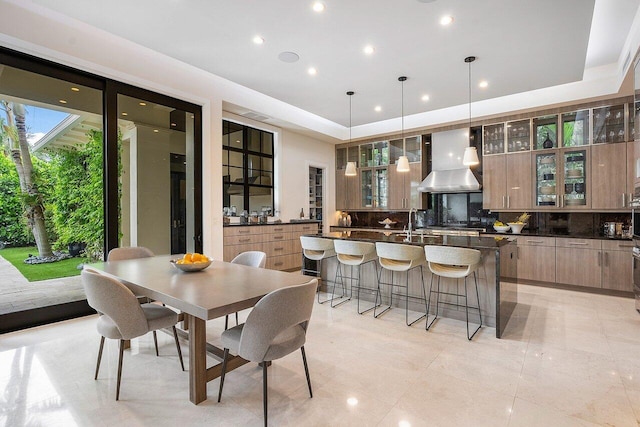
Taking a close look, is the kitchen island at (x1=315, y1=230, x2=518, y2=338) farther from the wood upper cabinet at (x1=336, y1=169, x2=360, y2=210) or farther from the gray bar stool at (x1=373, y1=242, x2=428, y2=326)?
the wood upper cabinet at (x1=336, y1=169, x2=360, y2=210)

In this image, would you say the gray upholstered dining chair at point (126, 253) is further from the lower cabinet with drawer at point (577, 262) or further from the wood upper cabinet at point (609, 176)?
the wood upper cabinet at point (609, 176)

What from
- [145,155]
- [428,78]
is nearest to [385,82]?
[428,78]

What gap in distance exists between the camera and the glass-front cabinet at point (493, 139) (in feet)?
18.8

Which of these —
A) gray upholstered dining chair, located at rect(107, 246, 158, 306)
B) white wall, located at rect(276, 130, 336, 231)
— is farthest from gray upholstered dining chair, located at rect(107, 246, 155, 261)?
white wall, located at rect(276, 130, 336, 231)

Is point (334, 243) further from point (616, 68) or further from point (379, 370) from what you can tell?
point (616, 68)

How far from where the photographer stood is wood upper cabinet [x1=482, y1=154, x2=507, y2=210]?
5668 millimetres

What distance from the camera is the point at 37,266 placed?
3479 millimetres

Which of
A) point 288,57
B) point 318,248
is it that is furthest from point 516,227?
point 288,57

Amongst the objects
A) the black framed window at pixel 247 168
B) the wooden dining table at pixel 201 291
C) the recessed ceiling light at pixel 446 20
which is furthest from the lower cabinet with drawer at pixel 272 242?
the recessed ceiling light at pixel 446 20

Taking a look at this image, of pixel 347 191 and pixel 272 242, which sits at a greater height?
pixel 347 191

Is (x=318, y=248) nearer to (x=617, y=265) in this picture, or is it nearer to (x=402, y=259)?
(x=402, y=259)

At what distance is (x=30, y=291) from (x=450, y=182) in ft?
Result: 20.6

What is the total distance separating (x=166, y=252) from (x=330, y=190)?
426cm

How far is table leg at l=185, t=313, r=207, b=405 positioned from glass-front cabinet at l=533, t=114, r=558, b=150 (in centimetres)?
579
